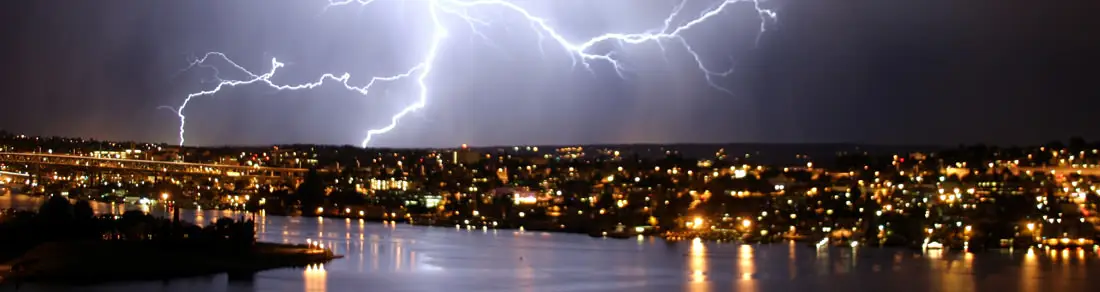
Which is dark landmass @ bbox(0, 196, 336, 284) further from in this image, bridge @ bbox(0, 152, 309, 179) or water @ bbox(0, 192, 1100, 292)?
bridge @ bbox(0, 152, 309, 179)

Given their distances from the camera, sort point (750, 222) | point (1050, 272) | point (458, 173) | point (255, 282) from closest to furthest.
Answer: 1. point (255, 282)
2. point (1050, 272)
3. point (750, 222)
4. point (458, 173)

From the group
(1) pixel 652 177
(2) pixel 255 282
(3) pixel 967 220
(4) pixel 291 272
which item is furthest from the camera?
(1) pixel 652 177

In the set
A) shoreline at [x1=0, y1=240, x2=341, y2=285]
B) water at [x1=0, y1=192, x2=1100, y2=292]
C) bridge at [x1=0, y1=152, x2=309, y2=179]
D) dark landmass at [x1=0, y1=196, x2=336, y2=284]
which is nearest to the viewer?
shoreline at [x1=0, y1=240, x2=341, y2=285]

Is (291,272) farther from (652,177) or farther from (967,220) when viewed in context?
(652,177)

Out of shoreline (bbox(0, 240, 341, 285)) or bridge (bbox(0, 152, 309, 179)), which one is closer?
shoreline (bbox(0, 240, 341, 285))

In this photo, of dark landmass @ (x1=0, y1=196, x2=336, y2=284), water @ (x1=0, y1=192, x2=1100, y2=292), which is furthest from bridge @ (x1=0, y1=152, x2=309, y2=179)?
dark landmass @ (x1=0, y1=196, x2=336, y2=284)

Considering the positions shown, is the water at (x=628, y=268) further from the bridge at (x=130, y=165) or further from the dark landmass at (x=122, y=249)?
the bridge at (x=130, y=165)

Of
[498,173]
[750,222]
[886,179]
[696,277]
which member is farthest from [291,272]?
[498,173]
